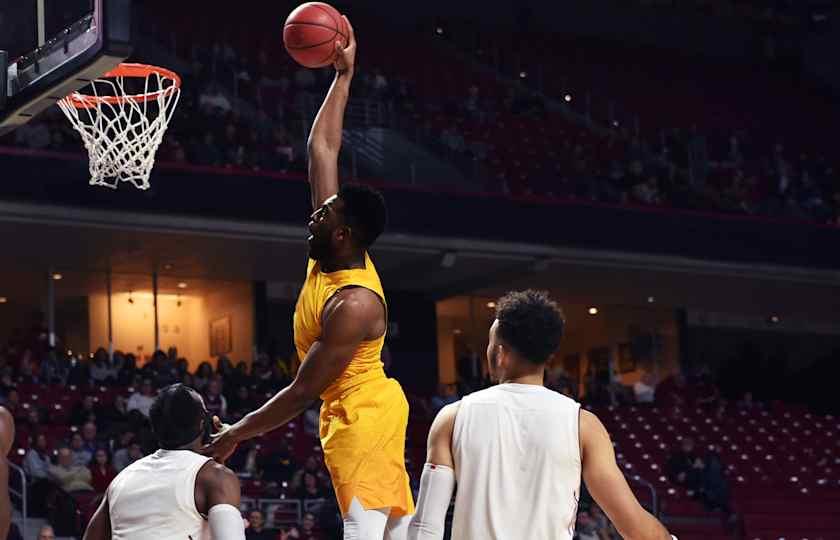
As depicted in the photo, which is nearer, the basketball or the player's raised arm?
the player's raised arm

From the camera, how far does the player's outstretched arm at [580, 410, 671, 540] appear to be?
4.26 metres

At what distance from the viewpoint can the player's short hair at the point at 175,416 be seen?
186 inches

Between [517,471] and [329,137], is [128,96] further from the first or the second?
[517,471]

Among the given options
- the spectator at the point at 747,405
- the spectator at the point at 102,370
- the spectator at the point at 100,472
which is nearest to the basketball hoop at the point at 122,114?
the spectator at the point at 100,472

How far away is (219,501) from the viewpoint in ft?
15.3

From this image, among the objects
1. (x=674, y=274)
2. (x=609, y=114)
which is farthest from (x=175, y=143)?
(x=609, y=114)

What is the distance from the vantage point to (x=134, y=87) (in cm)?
1017

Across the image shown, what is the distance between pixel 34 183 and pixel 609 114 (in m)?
12.6

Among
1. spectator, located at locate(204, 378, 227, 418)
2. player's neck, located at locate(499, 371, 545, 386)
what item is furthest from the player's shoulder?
spectator, located at locate(204, 378, 227, 418)

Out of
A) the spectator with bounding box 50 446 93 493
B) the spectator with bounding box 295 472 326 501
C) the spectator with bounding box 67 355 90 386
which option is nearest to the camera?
the spectator with bounding box 50 446 93 493

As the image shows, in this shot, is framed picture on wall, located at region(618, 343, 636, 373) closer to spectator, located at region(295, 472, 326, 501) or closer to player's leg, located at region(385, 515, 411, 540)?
spectator, located at region(295, 472, 326, 501)

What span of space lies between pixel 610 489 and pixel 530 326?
0.51 metres

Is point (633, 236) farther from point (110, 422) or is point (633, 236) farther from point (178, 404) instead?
point (178, 404)

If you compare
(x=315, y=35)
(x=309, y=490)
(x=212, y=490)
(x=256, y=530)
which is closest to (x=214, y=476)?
(x=212, y=490)
